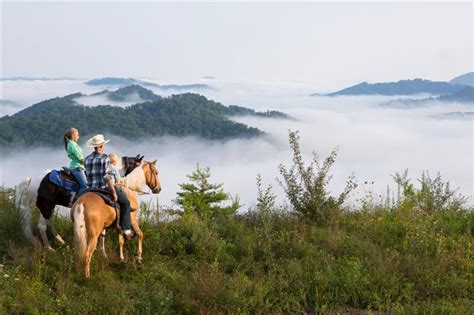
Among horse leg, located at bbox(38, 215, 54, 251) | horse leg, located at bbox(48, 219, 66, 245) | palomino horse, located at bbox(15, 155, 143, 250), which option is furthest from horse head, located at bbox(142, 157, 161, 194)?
horse leg, located at bbox(38, 215, 54, 251)

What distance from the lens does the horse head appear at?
9.87 meters

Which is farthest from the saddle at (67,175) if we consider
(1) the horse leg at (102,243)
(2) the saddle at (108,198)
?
(1) the horse leg at (102,243)

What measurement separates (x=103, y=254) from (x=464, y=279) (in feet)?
19.9

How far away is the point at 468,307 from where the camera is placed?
6.90 meters

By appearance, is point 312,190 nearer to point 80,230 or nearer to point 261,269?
point 261,269

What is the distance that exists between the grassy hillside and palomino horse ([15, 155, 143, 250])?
0.23 m

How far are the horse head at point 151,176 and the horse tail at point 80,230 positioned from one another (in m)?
1.97

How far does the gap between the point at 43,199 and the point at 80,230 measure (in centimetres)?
184

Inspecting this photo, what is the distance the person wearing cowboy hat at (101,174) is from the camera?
874 cm

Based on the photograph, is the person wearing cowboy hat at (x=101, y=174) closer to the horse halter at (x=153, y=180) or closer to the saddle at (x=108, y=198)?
the saddle at (x=108, y=198)

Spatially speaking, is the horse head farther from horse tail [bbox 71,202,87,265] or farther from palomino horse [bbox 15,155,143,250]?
horse tail [bbox 71,202,87,265]

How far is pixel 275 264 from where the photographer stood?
8.42 metres

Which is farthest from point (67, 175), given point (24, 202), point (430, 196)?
point (430, 196)

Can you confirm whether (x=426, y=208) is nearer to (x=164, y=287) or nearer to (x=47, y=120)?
(x=164, y=287)
